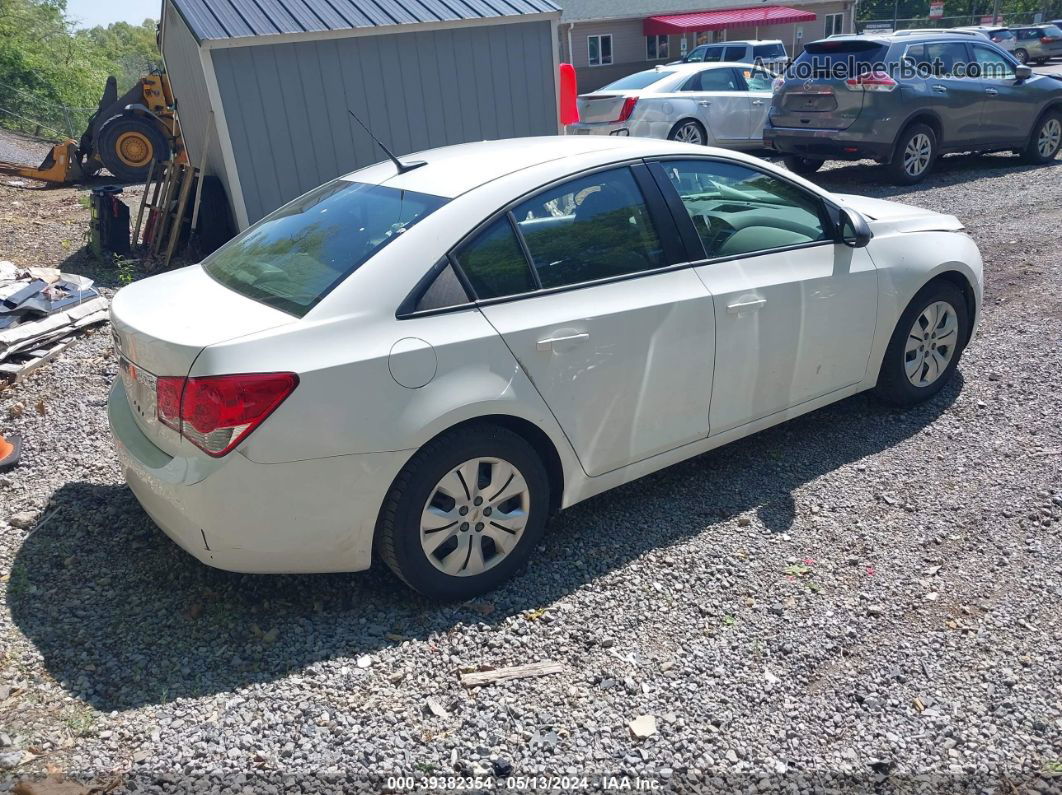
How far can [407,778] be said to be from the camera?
8.86 feet

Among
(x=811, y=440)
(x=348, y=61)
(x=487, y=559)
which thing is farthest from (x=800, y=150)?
(x=487, y=559)

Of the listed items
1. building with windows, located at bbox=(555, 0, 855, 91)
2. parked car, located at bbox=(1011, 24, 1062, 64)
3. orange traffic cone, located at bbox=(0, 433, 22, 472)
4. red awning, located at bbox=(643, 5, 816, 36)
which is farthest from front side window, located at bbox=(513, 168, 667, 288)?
parked car, located at bbox=(1011, 24, 1062, 64)

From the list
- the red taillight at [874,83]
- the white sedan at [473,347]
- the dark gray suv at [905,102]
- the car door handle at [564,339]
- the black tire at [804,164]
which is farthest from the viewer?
the black tire at [804,164]

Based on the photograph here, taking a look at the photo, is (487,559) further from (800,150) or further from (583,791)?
(800,150)

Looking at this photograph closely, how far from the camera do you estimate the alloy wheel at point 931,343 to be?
4.91 metres

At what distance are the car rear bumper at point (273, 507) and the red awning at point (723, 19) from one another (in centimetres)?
3433

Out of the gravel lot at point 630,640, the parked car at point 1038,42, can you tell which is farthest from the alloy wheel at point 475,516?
the parked car at point 1038,42

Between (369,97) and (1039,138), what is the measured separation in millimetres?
9425

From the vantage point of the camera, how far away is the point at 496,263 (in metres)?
3.50

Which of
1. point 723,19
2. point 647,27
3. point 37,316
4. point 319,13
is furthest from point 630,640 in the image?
point 723,19

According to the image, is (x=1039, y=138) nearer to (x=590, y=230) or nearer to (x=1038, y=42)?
(x=590, y=230)

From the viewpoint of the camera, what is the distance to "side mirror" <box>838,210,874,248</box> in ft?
14.6

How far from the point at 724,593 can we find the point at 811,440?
1557mm

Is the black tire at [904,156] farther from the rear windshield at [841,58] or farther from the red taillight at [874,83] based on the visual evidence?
the rear windshield at [841,58]
